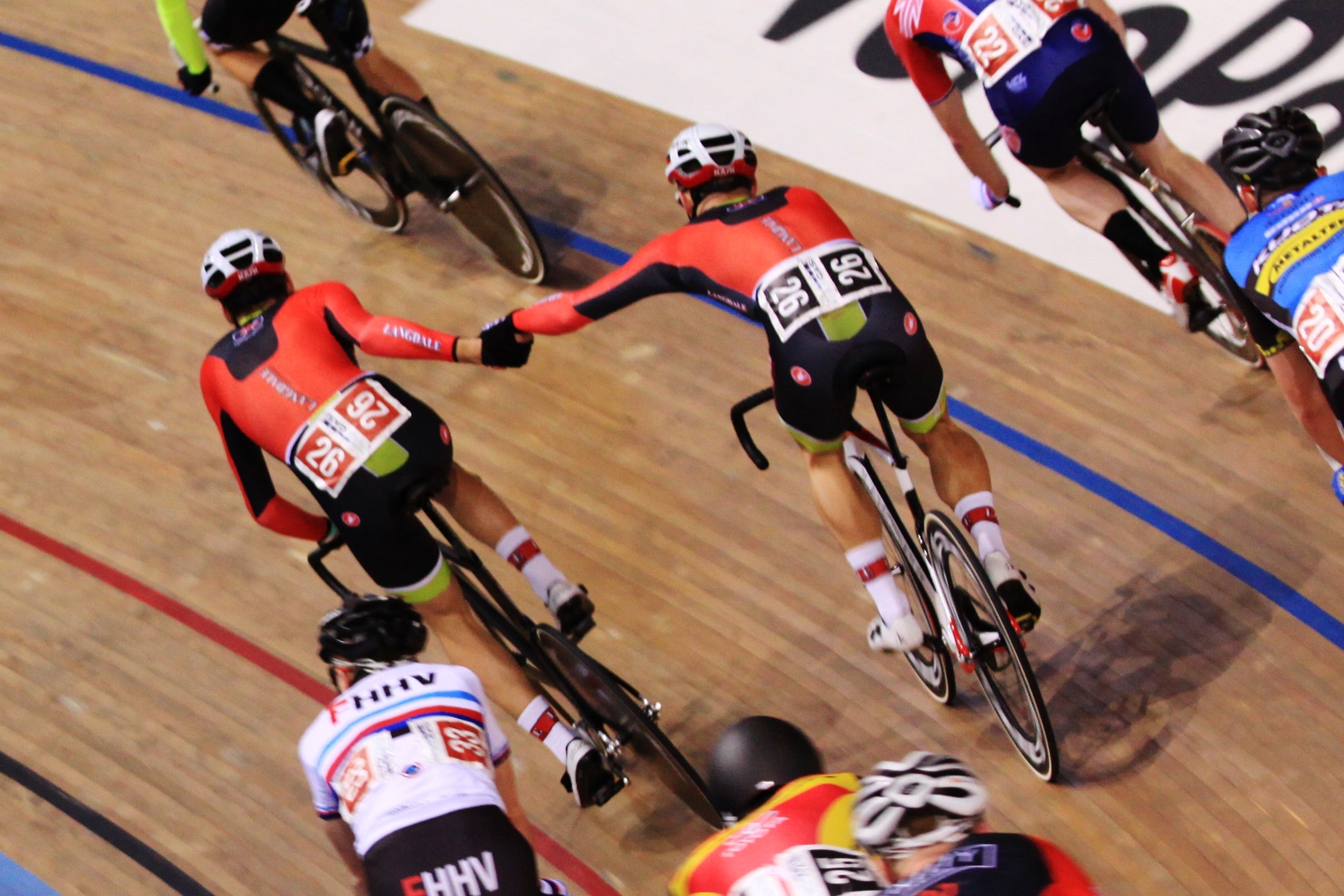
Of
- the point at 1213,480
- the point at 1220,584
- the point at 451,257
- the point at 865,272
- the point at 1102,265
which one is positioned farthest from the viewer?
the point at 451,257

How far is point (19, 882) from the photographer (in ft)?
12.8

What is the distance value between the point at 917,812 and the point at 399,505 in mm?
1800

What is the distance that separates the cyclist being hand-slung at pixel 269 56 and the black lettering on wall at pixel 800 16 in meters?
1.93

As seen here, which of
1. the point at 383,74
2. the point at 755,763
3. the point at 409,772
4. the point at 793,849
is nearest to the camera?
the point at 793,849

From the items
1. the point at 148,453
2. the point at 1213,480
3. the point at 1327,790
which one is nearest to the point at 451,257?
the point at 148,453

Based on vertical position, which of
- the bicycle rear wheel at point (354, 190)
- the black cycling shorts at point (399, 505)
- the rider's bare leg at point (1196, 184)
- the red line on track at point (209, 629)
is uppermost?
the rider's bare leg at point (1196, 184)

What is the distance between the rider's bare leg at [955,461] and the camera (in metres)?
3.45

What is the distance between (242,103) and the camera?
6.80m

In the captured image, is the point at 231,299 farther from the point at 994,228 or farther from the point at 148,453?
the point at 994,228

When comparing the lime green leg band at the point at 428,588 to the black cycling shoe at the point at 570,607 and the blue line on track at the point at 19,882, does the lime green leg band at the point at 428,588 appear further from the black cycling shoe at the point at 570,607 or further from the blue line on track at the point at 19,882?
the blue line on track at the point at 19,882

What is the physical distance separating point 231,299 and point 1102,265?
3.20 m

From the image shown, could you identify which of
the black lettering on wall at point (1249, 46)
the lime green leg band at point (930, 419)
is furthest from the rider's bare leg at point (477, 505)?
the black lettering on wall at point (1249, 46)

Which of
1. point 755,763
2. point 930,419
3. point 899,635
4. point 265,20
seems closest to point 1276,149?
point 930,419

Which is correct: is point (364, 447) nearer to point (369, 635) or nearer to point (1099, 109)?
point (369, 635)
